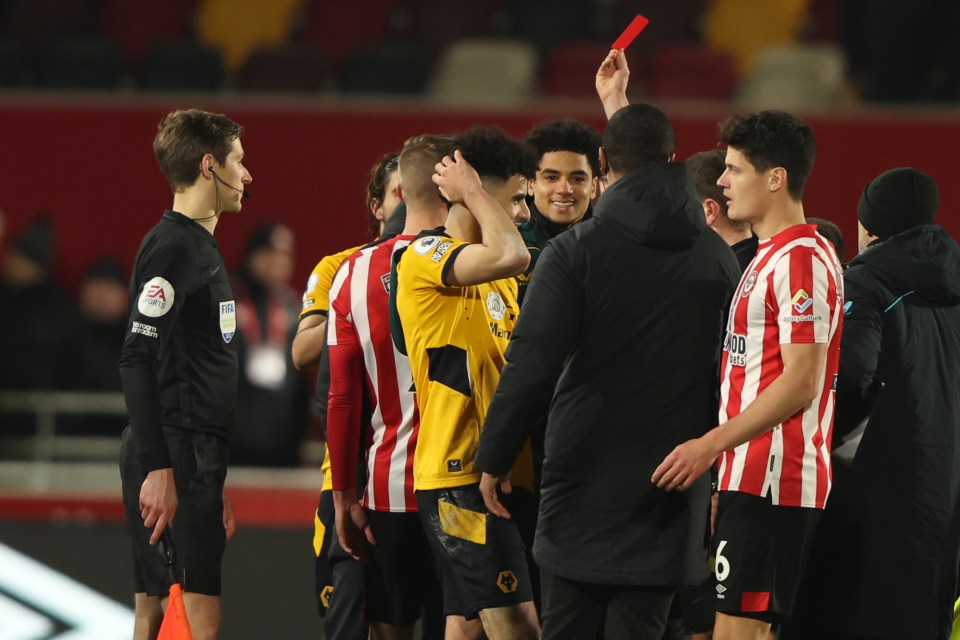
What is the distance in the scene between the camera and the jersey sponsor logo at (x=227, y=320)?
4375 millimetres

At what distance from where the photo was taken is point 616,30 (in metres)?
10.5

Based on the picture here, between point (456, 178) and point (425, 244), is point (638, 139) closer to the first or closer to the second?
point (456, 178)

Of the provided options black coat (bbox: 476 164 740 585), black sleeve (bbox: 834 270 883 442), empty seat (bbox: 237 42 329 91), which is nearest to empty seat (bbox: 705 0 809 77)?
empty seat (bbox: 237 42 329 91)

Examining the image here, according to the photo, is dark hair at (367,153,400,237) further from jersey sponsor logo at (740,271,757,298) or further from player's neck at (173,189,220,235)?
jersey sponsor logo at (740,271,757,298)

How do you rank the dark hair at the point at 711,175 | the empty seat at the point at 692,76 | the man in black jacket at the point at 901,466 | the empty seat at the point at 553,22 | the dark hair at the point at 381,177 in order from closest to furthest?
the man in black jacket at the point at 901,466
the dark hair at the point at 711,175
the dark hair at the point at 381,177
the empty seat at the point at 692,76
the empty seat at the point at 553,22

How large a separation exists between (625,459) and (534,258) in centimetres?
128

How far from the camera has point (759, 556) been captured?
12.3ft

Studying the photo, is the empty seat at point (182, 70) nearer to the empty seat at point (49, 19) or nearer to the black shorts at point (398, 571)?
the empty seat at point (49, 19)

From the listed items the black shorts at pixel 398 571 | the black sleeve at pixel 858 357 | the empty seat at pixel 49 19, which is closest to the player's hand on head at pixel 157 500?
the black shorts at pixel 398 571

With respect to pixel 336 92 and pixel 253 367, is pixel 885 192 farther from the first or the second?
pixel 336 92

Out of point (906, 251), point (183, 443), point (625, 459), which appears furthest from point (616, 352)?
point (183, 443)

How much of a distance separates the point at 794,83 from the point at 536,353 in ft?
21.3

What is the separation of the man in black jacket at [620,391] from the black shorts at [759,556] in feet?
0.30

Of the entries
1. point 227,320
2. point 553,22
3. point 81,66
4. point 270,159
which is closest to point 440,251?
point 227,320
